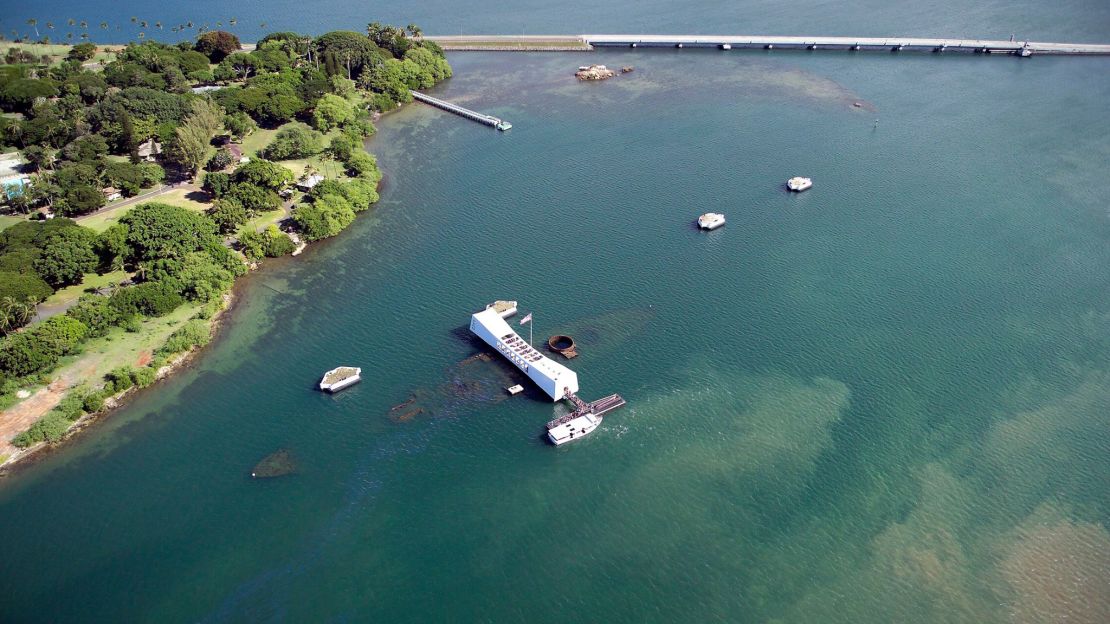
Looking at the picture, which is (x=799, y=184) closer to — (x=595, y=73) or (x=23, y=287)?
(x=595, y=73)

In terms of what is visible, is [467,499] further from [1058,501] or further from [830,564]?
[1058,501]

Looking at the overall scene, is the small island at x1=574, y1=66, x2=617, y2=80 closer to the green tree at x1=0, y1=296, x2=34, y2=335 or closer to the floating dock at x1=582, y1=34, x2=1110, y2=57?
the floating dock at x1=582, y1=34, x2=1110, y2=57

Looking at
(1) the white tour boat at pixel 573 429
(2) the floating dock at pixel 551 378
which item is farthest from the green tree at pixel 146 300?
(1) the white tour boat at pixel 573 429

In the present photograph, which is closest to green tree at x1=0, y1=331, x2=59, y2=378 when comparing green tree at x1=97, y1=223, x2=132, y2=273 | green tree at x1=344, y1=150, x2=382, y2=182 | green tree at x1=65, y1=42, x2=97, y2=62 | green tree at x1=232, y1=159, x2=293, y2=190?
green tree at x1=97, y1=223, x2=132, y2=273

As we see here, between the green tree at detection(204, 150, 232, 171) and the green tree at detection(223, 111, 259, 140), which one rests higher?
the green tree at detection(223, 111, 259, 140)

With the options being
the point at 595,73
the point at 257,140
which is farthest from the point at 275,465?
the point at 595,73

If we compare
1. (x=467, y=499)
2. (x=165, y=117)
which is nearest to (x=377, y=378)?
(x=467, y=499)
